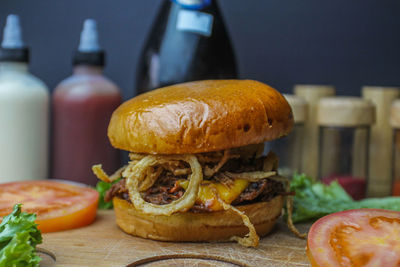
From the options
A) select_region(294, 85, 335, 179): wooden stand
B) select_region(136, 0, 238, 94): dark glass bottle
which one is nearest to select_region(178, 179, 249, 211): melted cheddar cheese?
select_region(136, 0, 238, 94): dark glass bottle

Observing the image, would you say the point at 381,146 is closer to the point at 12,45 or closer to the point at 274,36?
the point at 274,36

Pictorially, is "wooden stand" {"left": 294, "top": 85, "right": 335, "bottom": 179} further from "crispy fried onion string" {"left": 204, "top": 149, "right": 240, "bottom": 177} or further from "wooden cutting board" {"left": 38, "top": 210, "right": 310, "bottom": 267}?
"crispy fried onion string" {"left": 204, "top": 149, "right": 240, "bottom": 177}

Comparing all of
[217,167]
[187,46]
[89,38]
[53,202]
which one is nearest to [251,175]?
[217,167]

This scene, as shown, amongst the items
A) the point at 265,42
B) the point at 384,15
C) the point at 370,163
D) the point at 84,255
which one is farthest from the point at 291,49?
the point at 84,255

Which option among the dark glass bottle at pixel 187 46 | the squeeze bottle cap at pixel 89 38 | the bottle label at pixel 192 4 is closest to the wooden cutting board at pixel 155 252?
the dark glass bottle at pixel 187 46

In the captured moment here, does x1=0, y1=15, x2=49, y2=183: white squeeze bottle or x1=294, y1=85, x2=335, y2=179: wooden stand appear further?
x1=294, y1=85, x2=335, y2=179: wooden stand

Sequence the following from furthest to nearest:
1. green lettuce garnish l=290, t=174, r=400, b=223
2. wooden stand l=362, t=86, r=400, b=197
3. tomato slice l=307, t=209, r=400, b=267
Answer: wooden stand l=362, t=86, r=400, b=197, green lettuce garnish l=290, t=174, r=400, b=223, tomato slice l=307, t=209, r=400, b=267
